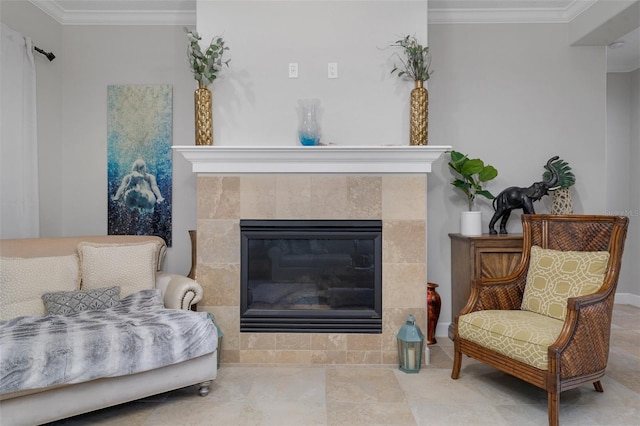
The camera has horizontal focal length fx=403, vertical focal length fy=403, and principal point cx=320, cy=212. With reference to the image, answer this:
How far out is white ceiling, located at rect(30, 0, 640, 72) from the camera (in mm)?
3281

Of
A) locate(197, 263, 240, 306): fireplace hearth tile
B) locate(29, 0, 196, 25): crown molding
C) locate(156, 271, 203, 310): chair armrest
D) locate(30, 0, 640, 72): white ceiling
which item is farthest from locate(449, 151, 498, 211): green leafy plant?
locate(29, 0, 196, 25): crown molding

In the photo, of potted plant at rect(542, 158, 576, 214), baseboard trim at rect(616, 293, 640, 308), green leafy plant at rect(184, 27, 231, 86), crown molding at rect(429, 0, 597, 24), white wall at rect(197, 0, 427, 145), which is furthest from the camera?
baseboard trim at rect(616, 293, 640, 308)

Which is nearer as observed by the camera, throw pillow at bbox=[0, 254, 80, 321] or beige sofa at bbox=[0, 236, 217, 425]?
beige sofa at bbox=[0, 236, 217, 425]

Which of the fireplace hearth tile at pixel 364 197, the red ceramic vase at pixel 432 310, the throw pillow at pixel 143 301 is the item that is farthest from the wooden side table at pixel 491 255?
the throw pillow at pixel 143 301

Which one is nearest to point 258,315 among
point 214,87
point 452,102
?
point 214,87

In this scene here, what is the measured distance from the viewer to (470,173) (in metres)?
3.13

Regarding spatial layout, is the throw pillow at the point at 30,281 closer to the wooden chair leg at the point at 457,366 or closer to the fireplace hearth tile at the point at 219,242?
the fireplace hearth tile at the point at 219,242

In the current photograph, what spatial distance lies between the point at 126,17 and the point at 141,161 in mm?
1224

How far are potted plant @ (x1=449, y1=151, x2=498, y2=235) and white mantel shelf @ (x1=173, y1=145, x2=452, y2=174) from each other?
493 mm

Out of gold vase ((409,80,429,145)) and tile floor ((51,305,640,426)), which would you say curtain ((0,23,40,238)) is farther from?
gold vase ((409,80,429,145))

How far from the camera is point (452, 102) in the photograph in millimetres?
3461

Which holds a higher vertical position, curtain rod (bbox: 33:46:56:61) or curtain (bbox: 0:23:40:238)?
curtain rod (bbox: 33:46:56:61)

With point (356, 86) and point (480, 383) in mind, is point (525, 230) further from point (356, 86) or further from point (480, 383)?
point (356, 86)

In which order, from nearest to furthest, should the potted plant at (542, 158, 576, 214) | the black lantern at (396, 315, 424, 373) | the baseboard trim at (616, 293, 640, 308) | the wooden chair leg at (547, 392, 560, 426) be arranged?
the wooden chair leg at (547, 392, 560, 426)
the black lantern at (396, 315, 424, 373)
the potted plant at (542, 158, 576, 214)
the baseboard trim at (616, 293, 640, 308)
